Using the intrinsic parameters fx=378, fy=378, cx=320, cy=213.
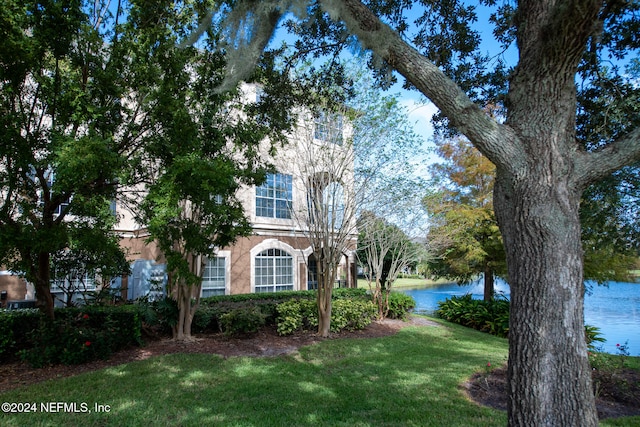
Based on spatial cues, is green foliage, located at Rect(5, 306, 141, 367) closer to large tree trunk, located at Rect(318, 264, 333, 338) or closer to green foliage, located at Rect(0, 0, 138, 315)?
green foliage, located at Rect(0, 0, 138, 315)

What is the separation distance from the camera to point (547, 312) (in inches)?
111

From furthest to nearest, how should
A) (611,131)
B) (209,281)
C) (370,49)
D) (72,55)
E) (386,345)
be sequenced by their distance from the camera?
(209,281) < (386,345) < (72,55) < (611,131) < (370,49)

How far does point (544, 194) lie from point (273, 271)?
1345 centimetres

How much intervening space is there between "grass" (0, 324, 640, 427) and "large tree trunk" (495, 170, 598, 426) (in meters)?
2.01

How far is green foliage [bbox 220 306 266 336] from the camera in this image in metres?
9.76

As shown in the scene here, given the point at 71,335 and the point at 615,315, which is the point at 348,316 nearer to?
the point at 71,335

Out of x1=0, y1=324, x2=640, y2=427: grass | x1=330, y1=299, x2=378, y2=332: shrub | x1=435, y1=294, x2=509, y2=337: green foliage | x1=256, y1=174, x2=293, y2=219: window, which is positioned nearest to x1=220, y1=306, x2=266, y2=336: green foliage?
x1=0, y1=324, x2=640, y2=427: grass

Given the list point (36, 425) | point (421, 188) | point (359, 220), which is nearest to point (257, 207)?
point (359, 220)

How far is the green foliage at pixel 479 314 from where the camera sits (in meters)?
13.4

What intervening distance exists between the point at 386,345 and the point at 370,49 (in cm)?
771

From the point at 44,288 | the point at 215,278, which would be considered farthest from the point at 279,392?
the point at 215,278

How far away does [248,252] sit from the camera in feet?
48.7

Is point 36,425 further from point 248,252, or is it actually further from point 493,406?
point 248,252

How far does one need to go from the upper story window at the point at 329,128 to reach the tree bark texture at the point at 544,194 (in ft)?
24.5
